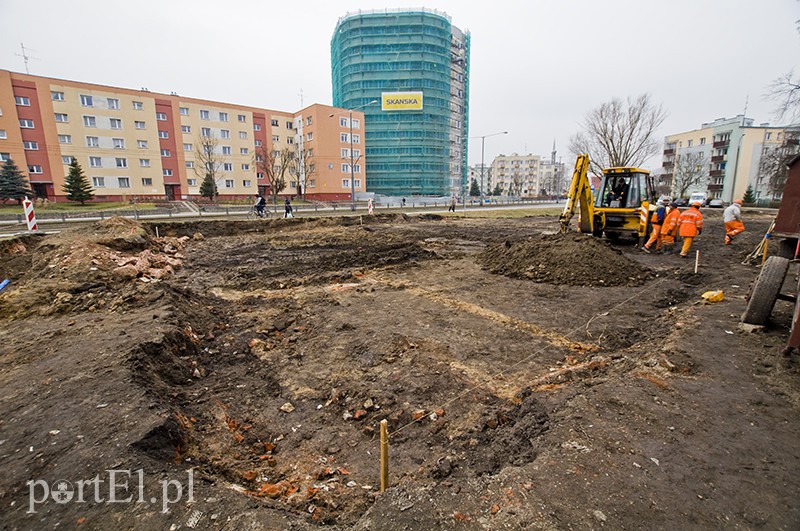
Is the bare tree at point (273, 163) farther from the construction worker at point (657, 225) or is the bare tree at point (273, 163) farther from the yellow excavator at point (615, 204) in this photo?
the construction worker at point (657, 225)

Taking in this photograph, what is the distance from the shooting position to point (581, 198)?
1313cm

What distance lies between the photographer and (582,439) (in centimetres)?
320

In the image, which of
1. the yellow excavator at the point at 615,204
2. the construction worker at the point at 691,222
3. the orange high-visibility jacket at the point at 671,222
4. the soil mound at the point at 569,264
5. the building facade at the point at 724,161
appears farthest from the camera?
the building facade at the point at 724,161

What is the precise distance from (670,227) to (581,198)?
3408mm

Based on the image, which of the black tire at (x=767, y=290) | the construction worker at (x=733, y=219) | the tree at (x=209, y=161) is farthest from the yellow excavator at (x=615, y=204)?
the tree at (x=209, y=161)

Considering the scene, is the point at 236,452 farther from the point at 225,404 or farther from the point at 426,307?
the point at 426,307

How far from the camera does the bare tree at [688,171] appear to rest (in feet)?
198

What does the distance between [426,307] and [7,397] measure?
6007mm

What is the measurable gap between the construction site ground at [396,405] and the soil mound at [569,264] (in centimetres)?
61

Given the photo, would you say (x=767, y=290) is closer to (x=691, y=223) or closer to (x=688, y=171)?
(x=691, y=223)

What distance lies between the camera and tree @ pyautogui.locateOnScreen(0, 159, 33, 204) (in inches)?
1351

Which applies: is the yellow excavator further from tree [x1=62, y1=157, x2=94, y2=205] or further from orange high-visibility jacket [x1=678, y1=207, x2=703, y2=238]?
tree [x1=62, y1=157, x2=94, y2=205]

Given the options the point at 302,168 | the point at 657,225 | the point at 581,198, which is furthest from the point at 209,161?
the point at 657,225

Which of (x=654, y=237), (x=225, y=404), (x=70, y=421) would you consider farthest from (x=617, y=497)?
(x=654, y=237)
